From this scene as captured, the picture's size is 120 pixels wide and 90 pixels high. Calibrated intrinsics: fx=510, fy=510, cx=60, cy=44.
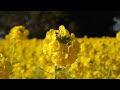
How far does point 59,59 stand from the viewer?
12.5 feet

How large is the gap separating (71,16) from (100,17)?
55.2 inches

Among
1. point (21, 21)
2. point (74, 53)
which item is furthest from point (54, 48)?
point (21, 21)

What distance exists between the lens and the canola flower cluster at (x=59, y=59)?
3.80 metres

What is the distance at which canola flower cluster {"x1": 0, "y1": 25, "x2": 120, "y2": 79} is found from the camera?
12.5ft

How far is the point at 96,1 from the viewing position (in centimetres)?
507

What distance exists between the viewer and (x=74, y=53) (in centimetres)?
382

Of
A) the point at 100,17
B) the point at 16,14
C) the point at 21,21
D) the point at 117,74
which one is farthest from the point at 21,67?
the point at 100,17
